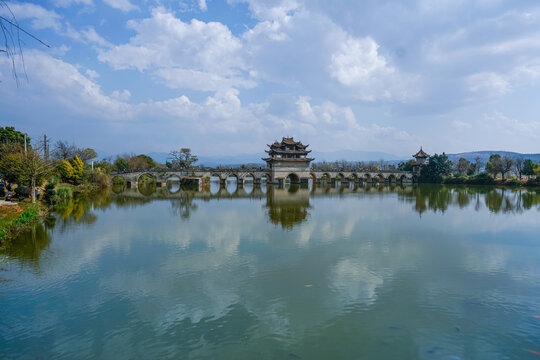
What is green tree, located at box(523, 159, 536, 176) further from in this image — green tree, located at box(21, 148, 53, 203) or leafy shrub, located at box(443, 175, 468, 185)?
green tree, located at box(21, 148, 53, 203)

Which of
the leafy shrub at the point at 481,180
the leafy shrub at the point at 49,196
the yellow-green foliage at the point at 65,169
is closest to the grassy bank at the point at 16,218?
the leafy shrub at the point at 49,196

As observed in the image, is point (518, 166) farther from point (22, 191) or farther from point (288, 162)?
point (22, 191)

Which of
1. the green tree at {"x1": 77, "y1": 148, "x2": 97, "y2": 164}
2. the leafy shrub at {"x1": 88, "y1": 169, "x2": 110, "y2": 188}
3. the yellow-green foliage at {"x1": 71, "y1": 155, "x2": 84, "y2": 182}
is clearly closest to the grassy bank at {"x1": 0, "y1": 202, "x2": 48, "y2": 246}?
the yellow-green foliage at {"x1": 71, "y1": 155, "x2": 84, "y2": 182}

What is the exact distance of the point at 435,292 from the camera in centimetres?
827

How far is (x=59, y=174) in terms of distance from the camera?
3356cm

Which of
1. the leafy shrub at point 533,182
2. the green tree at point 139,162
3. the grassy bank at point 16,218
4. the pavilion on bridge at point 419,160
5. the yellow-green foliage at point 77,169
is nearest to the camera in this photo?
the grassy bank at point 16,218

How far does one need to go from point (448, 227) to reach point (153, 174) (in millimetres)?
41820

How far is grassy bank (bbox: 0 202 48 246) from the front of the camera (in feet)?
44.0

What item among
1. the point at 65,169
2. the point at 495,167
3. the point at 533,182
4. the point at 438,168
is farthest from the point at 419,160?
the point at 65,169

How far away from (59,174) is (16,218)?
21247 mm

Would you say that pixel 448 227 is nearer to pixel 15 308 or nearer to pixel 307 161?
pixel 15 308

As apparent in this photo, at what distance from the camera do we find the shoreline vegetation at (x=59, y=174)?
60.8 ft

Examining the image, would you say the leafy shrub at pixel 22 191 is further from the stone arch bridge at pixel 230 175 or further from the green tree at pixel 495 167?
the green tree at pixel 495 167

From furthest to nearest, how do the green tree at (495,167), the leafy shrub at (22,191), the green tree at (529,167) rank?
the green tree at (495,167)
the green tree at (529,167)
the leafy shrub at (22,191)
